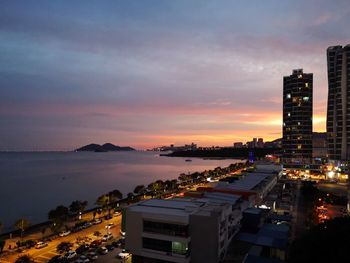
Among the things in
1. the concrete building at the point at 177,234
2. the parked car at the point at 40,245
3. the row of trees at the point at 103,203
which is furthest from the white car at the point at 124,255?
the row of trees at the point at 103,203

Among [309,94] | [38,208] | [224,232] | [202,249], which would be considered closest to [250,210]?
[224,232]

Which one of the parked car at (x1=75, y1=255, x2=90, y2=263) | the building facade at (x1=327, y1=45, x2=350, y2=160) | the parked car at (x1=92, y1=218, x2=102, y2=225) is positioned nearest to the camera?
the parked car at (x1=75, y1=255, x2=90, y2=263)

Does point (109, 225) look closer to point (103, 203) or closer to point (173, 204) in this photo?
point (103, 203)

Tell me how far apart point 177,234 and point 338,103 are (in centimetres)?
7834

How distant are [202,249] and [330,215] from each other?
950 inches

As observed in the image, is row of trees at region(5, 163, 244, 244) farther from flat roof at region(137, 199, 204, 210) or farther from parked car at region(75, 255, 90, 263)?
flat roof at region(137, 199, 204, 210)

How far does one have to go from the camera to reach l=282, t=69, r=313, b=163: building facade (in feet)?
295

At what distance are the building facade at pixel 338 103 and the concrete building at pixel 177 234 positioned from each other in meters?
71.2

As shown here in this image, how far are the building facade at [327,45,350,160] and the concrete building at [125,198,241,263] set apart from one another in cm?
7120

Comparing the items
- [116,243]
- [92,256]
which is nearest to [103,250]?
[92,256]

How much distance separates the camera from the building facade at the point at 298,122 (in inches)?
3543

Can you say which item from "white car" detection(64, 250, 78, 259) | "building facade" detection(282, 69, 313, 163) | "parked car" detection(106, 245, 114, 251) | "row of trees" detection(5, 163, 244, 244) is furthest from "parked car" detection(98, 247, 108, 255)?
"building facade" detection(282, 69, 313, 163)

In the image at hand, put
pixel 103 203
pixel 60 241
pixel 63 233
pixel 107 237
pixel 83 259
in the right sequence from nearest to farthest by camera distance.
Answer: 1. pixel 83 259
2. pixel 60 241
3. pixel 107 237
4. pixel 63 233
5. pixel 103 203

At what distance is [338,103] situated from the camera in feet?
279
